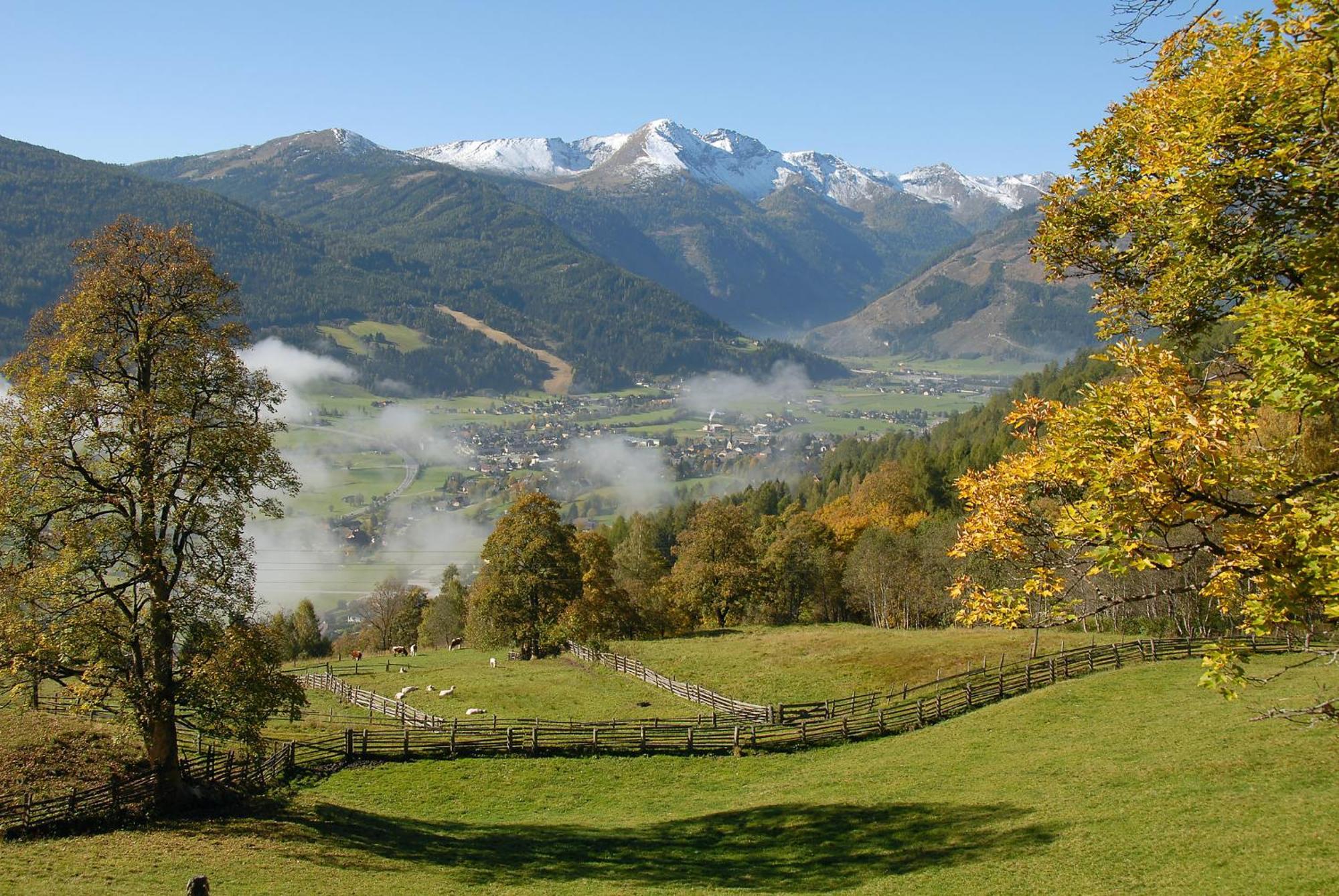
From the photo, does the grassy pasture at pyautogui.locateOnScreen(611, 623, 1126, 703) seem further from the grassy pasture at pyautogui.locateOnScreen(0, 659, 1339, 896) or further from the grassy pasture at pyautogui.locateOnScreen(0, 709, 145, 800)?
the grassy pasture at pyautogui.locateOnScreen(0, 709, 145, 800)

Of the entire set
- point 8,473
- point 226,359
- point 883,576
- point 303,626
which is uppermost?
point 226,359

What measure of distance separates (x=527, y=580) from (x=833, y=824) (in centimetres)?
3682

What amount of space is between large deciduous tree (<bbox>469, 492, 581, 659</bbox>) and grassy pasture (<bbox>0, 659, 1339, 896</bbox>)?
2459 cm

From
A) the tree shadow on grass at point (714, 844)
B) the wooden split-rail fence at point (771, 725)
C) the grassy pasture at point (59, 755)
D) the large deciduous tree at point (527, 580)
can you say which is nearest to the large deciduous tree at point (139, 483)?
the grassy pasture at point (59, 755)

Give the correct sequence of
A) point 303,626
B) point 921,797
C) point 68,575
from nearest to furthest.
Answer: point 68,575 < point 921,797 < point 303,626

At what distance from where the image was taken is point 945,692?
3934 cm

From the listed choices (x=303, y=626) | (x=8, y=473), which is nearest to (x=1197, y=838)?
(x=8, y=473)

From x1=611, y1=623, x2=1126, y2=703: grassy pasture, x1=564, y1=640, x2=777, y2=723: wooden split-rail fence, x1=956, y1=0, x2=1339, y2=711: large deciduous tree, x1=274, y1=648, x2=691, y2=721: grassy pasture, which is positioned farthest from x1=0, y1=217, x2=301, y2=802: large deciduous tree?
x1=611, y1=623, x2=1126, y2=703: grassy pasture

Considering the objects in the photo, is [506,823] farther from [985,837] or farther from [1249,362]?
[1249,362]

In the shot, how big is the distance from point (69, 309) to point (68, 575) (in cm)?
607

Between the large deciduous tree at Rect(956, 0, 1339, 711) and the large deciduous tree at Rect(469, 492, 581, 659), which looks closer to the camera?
the large deciduous tree at Rect(956, 0, 1339, 711)

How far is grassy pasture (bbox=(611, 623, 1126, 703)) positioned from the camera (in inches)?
1730

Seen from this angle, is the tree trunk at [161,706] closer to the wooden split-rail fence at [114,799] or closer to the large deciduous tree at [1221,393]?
the wooden split-rail fence at [114,799]

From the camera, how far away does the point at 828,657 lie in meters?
48.6
